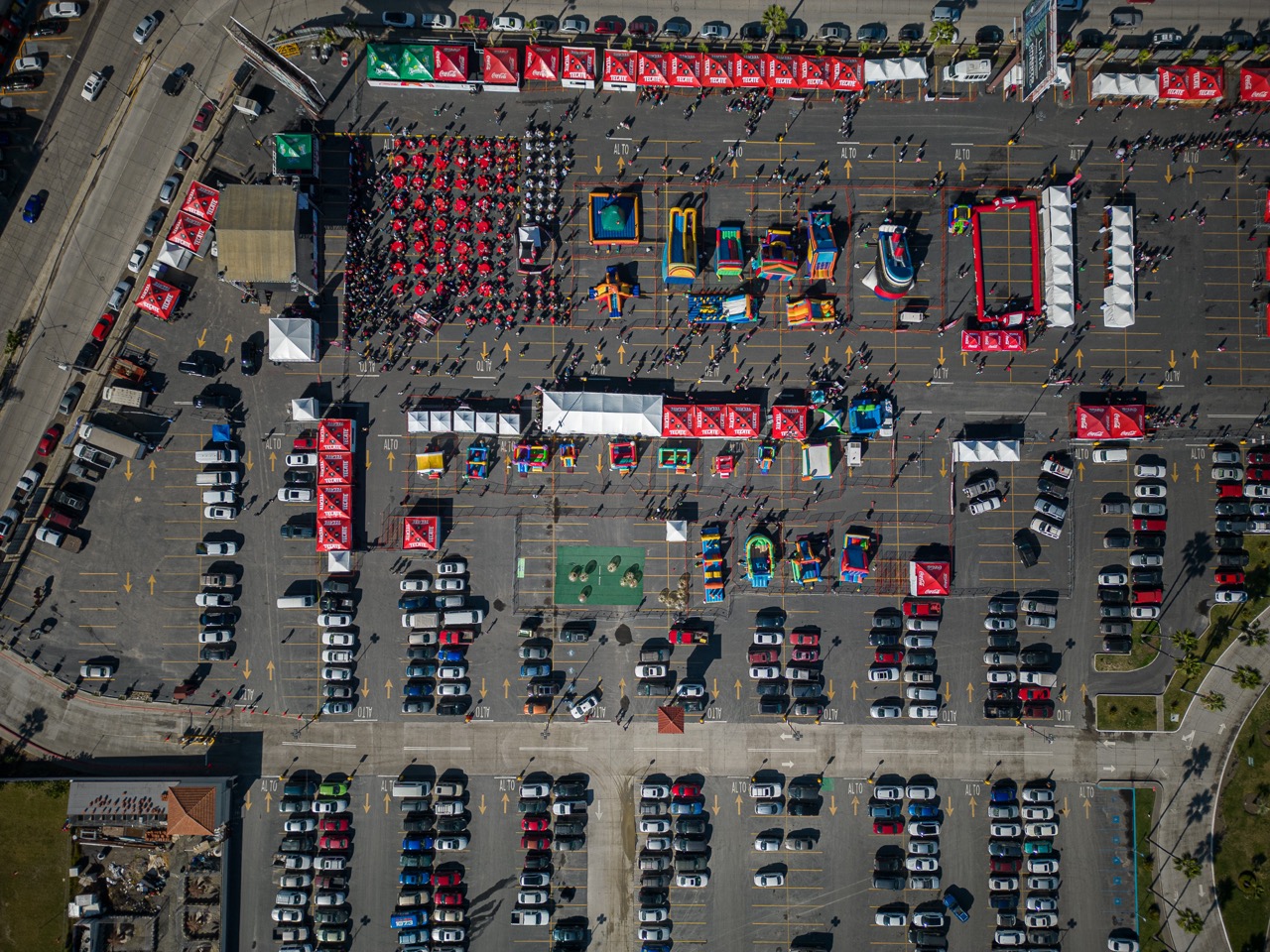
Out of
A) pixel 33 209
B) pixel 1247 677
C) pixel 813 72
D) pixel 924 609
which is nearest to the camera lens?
pixel 1247 677

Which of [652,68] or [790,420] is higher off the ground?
[652,68]

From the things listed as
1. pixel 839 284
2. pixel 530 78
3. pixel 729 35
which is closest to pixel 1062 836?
pixel 839 284

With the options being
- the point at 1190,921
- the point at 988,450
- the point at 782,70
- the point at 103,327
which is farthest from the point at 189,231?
the point at 1190,921

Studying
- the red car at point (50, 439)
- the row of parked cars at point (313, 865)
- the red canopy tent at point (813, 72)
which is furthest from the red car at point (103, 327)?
the red canopy tent at point (813, 72)

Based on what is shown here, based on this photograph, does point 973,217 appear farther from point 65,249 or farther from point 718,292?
point 65,249

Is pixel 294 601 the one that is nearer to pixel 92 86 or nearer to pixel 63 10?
pixel 92 86

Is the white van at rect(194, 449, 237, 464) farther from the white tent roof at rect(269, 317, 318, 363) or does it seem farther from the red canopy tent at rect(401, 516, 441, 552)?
the red canopy tent at rect(401, 516, 441, 552)
